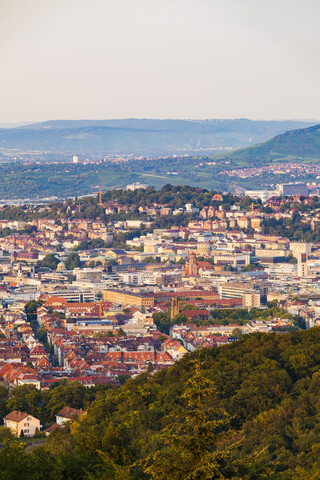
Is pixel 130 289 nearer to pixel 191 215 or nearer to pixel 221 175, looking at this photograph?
pixel 191 215

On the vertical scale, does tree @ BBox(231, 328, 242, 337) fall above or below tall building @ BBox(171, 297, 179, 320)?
above

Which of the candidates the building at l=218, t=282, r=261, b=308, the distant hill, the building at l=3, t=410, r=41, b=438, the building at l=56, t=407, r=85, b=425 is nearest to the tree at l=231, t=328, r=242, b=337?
the building at l=218, t=282, r=261, b=308

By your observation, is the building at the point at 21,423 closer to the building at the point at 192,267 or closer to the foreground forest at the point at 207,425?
the foreground forest at the point at 207,425

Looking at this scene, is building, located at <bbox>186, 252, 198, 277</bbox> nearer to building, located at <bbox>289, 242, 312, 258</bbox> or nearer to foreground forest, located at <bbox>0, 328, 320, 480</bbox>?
building, located at <bbox>289, 242, 312, 258</bbox>

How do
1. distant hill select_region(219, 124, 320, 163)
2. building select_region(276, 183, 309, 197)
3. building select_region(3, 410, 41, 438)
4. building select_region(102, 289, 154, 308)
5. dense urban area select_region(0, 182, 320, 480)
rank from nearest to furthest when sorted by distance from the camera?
dense urban area select_region(0, 182, 320, 480)
building select_region(3, 410, 41, 438)
building select_region(102, 289, 154, 308)
building select_region(276, 183, 309, 197)
distant hill select_region(219, 124, 320, 163)

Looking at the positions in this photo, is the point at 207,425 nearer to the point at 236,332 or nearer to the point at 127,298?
the point at 236,332

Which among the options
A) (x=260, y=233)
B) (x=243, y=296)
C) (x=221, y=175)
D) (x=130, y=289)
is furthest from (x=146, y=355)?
(x=221, y=175)
